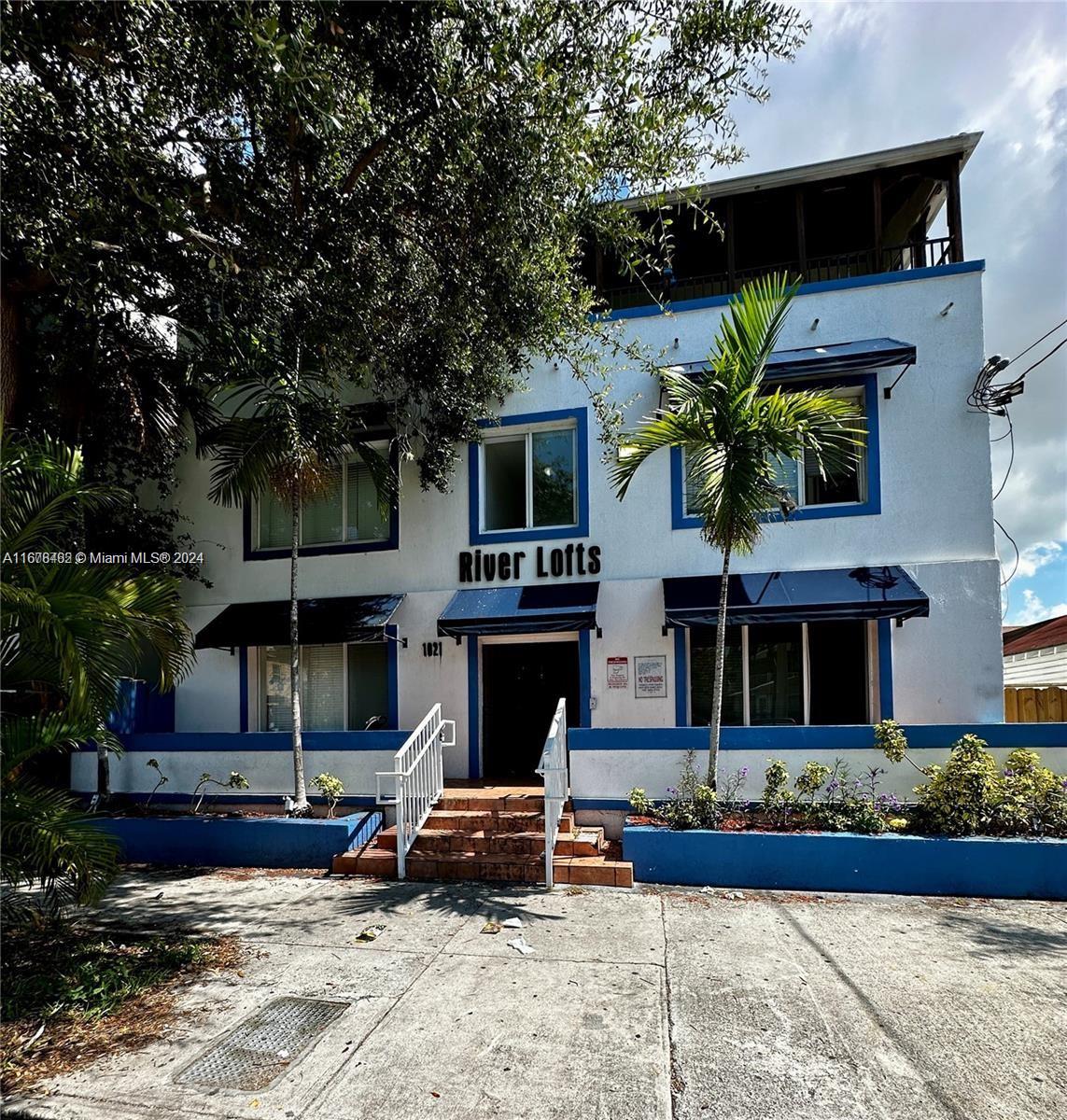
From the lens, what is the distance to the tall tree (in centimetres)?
591

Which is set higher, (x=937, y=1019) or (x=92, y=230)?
(x=92, y=230)

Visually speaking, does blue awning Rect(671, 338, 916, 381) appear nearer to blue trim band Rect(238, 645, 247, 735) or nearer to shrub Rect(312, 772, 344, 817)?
shrub Rect(312, 772, 344, 817)

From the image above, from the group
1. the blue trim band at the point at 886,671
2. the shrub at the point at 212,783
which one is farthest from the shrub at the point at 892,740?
the shrub at the point at 212,783

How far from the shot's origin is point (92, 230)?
21.6 ft

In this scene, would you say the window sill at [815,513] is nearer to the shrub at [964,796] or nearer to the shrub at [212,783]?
the shrub at [964,796]

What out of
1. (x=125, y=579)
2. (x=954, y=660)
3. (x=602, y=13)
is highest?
(x=602, y=13)

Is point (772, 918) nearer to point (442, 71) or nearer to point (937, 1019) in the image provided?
point (937, 1019)

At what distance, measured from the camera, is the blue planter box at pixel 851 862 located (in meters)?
6.68

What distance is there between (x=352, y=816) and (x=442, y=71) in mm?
7349

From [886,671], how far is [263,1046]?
24.3ft

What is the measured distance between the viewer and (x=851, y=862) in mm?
6918

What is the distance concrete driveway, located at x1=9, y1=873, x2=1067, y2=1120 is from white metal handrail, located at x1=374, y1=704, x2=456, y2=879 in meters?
0.88

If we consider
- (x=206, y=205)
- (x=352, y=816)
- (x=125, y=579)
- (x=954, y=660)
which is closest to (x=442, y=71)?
(x=206, y=205)

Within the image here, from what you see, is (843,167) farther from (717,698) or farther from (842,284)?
(717,698)
